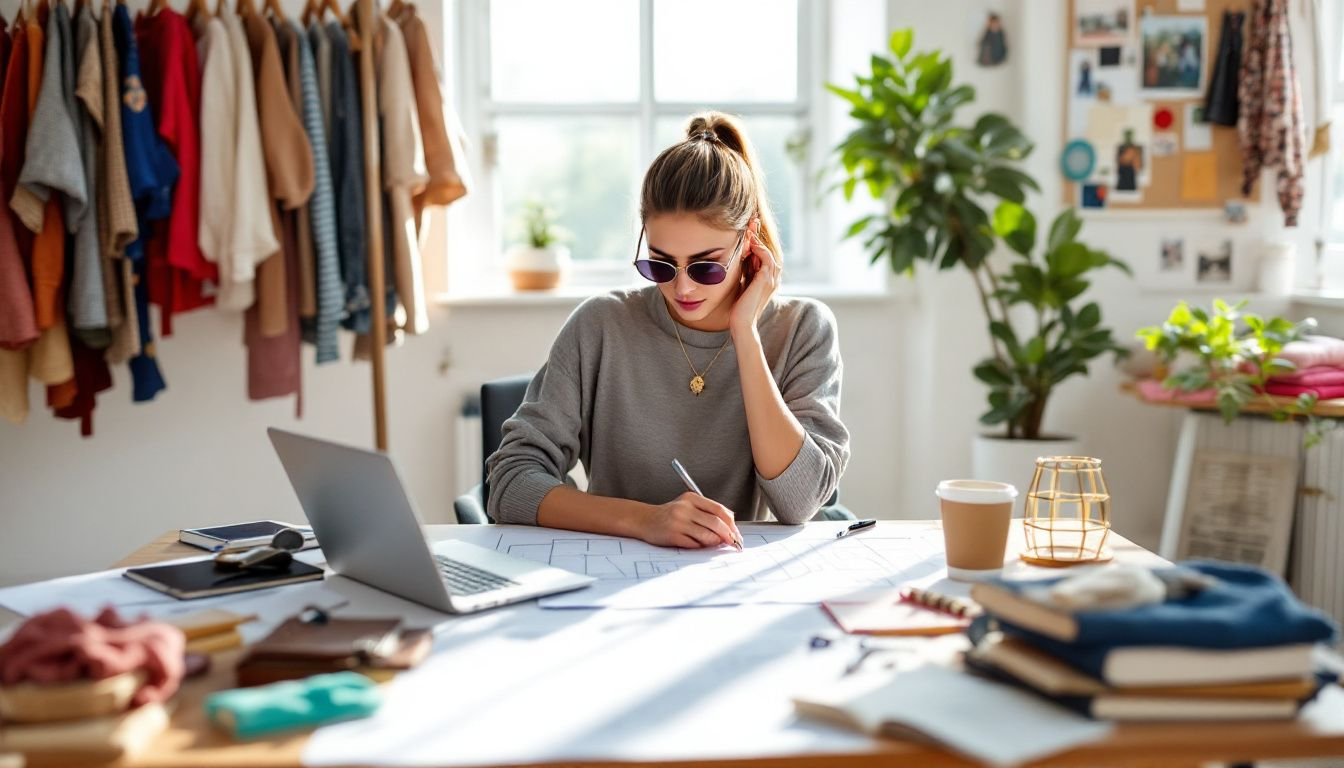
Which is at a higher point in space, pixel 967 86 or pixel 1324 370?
pixel 967 86

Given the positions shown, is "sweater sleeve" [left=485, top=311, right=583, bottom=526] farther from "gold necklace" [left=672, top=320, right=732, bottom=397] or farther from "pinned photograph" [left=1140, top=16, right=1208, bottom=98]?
"pinned photograph" [left=1140, top=16, right=1208, bottom=98]

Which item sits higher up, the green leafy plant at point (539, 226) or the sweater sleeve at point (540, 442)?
the green leafy plant at point (539, 226)

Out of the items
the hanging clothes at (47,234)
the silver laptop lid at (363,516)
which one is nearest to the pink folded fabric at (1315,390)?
the silver laptop lid at (363,516)

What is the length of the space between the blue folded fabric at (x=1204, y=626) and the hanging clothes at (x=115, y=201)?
8.42 feet

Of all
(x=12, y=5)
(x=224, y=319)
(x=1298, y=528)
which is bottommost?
(x=1298, y=528)

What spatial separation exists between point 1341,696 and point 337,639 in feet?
2.89

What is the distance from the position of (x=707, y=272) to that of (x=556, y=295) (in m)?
1.86

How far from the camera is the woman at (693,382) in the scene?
1841 millimetres

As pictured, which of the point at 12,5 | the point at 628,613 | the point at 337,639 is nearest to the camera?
the point at 337,639

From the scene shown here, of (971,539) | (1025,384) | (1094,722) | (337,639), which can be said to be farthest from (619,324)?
(1025,384)

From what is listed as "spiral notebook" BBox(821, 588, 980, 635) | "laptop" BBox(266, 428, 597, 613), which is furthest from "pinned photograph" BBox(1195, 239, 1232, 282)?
"laptop" BBox(266, 428, 597, 613)

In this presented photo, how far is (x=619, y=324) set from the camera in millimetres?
2096

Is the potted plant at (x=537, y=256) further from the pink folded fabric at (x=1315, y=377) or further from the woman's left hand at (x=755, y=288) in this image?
the pink folded fabric at (x=1315, y=377)

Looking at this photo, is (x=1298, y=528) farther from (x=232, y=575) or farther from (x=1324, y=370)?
(x=232, y=575)
